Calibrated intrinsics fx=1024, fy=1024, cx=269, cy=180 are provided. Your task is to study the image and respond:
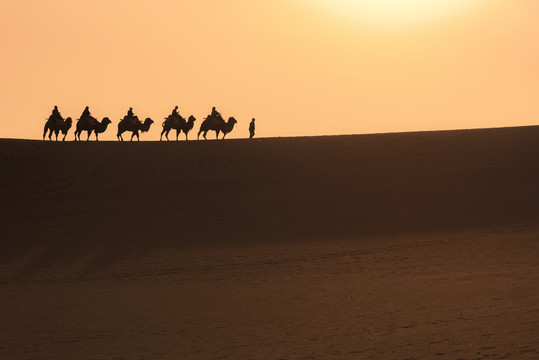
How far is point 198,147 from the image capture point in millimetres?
36469

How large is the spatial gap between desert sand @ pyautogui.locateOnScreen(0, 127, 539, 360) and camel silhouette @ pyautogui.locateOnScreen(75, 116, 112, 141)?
2.83m

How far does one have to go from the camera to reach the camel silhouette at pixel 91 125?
39.5 metres

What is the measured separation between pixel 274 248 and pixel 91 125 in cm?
2076

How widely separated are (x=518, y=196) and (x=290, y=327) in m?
16.3

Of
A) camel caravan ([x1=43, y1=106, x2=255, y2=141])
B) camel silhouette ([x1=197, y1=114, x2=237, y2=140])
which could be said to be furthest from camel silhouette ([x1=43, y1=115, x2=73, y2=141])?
camel silhouette ([x1=197, y1=114, x2=237, y2=140])

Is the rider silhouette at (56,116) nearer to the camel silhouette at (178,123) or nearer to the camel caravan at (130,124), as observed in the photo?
the camel caravan at (130,124)

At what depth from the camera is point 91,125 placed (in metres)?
39.7

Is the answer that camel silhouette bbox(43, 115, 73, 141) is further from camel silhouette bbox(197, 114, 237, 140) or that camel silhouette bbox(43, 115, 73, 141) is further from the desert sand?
camel silhouette bbox(197, 114, 237, 140)

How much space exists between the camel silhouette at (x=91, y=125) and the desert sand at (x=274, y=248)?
2.83m

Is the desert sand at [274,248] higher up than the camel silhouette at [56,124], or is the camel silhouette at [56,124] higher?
the camel silhouette at [56,124]

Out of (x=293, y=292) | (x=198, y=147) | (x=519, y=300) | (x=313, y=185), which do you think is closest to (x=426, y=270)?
(x=293, y=292)

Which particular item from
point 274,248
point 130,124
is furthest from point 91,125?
point 274,248

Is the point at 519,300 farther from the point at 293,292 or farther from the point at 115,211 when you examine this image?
the point at 115,211

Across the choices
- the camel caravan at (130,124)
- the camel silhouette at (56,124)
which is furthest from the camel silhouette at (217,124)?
the camel silhouette at (56,124)
